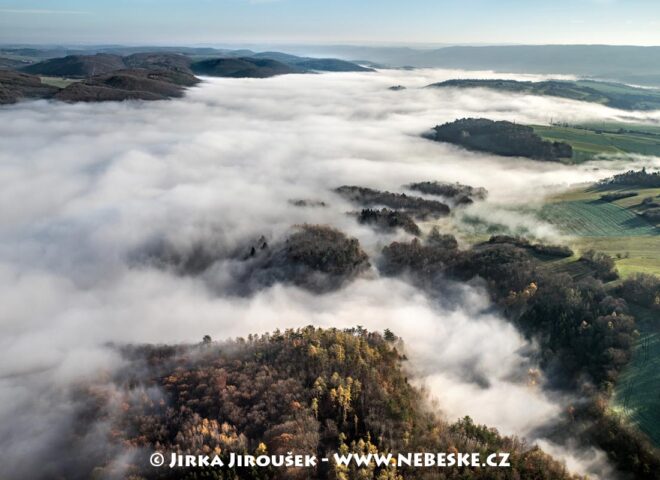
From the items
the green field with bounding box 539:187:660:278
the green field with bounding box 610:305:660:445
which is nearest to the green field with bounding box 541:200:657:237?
the green field with bounding box 539:187:660:278

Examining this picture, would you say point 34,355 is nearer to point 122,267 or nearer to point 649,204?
point 122,267

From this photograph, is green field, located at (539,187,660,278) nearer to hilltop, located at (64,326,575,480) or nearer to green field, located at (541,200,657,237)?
green field, located at (541,200,657,237)

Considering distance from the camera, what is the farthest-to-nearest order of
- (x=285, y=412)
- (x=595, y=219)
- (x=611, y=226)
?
(x=595, y=219) → (x=611, y=226) → (x=285, y=412)

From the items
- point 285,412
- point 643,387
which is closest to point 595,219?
point 643,387

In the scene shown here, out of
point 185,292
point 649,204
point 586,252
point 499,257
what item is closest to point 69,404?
point 185,292

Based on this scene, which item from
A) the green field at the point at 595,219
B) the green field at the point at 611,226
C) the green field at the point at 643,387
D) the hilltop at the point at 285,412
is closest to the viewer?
the hilltop at the point at 285,412

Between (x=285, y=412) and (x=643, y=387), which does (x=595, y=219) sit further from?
(x=285, y=412)

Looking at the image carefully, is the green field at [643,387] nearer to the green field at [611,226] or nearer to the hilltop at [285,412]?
the hilltop at [285,412]

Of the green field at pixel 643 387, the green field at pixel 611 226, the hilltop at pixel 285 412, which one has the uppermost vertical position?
the green field at pixel 611 226

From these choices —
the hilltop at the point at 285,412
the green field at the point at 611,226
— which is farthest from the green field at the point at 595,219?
the hilltop at the point at 285,412
